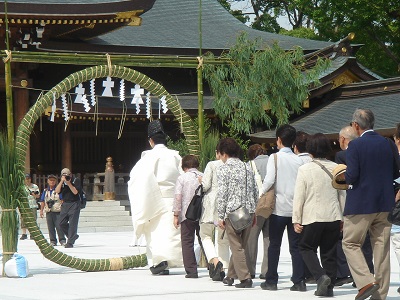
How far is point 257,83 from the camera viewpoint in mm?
22047

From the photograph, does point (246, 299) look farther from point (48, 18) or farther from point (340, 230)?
point (48, 18)

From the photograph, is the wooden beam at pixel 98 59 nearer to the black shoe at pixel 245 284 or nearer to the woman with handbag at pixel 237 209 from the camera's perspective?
the woman with handbag at pixel 237 209

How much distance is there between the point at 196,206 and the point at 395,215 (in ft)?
10.9

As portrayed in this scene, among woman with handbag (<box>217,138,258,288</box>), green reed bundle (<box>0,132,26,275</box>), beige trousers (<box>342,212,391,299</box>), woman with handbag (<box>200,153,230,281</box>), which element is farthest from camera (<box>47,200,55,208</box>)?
beige trousers (<box>342,212,391,299</box>)

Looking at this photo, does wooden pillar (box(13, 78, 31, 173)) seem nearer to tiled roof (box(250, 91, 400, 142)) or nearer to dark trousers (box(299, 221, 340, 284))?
tiled roof (box(250, 91, 400, 142))

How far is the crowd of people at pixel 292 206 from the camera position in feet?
28.6

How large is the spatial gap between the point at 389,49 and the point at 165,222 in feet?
83.9

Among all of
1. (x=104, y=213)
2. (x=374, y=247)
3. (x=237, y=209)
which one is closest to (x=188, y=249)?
(x=237, y=209)

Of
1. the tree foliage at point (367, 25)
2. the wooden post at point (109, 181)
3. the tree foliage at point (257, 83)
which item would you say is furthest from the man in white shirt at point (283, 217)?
the tree foliage at point (367, 25)

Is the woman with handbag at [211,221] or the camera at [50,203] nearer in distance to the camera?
the woman with handbag at [211,221]

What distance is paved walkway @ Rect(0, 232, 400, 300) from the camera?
9.66 m

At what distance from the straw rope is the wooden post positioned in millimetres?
12519

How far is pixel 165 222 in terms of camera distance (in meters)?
12.2

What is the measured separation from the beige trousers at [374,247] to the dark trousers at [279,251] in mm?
1261
